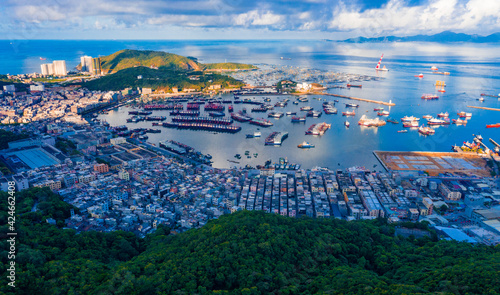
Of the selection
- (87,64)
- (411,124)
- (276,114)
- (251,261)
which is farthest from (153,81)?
(251,261)

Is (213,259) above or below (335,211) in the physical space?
above

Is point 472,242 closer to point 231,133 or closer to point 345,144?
point 345,144

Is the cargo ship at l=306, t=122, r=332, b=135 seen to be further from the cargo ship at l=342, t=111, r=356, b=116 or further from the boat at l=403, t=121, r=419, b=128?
the boat at l=403, t=121, r=419, b=128

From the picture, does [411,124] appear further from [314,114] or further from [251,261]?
[251,261]

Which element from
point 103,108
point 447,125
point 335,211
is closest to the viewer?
point 335,211

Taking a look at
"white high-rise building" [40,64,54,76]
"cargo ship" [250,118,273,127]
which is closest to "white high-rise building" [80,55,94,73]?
"white high-rise building" [40,64,54,76]

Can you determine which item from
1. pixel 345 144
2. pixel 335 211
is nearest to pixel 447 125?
pixel 345 144
